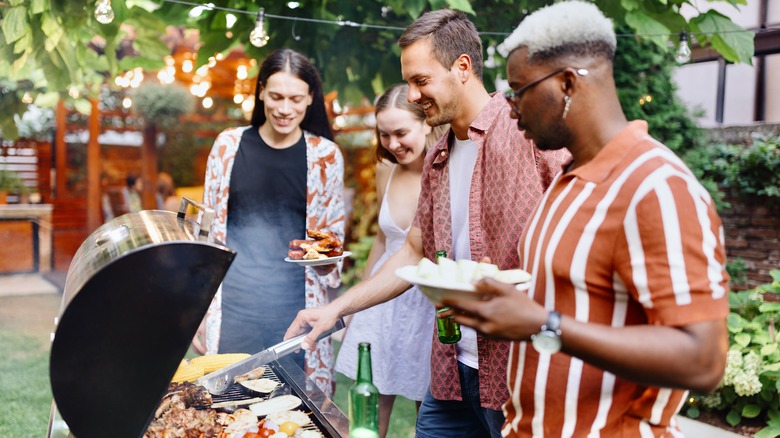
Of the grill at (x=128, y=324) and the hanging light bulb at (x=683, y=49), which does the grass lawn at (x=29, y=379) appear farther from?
the grill at (x=128, y=324)

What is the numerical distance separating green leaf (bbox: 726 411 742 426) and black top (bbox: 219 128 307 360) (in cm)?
337

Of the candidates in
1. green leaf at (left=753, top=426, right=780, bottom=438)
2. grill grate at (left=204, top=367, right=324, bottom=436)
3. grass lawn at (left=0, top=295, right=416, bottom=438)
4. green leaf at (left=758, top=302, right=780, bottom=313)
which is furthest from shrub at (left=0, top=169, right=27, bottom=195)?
green leaf at (left=753, top=426, right=780, bottom=438)

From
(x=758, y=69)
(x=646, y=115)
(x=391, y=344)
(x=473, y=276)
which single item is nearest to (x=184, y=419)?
(x=473, y=276)

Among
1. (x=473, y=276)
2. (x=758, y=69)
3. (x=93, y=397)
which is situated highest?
(x=758, y=69)

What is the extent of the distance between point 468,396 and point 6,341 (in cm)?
712

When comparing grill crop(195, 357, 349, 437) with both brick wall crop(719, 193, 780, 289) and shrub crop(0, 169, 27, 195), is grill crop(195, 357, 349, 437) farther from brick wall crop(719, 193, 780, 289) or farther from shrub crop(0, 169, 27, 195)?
shrub crop(0, 169, 27, 195)

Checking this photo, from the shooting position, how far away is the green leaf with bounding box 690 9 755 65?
4.31 m

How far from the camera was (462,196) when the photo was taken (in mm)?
2662

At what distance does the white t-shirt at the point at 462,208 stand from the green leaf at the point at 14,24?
8.44 ft

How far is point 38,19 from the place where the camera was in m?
3.93

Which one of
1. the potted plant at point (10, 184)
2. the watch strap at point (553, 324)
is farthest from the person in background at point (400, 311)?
the potted plant at point (10, 184)

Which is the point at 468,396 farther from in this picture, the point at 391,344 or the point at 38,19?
the point at 38,19

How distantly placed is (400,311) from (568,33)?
2887 millimetres

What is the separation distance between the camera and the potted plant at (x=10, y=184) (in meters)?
12.9
